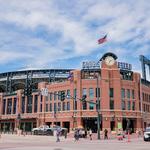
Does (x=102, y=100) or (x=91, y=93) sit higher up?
(x=91, y=93)

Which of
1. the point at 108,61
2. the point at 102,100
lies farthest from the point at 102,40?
the point at 108,61

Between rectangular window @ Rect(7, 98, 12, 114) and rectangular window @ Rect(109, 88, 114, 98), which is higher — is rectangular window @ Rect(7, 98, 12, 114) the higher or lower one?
the lower one

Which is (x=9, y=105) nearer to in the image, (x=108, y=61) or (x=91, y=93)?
(x=91, y=93)

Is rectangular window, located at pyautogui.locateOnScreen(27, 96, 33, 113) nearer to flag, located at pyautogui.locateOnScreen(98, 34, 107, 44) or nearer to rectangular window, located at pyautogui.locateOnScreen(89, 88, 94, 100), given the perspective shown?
rectangular window, located at pyautogui.locateOnScreen(89, 88, 94, 100)

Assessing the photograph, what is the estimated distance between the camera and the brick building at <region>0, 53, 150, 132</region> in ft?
267

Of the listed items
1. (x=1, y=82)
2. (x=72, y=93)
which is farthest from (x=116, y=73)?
(x=1, y=82)

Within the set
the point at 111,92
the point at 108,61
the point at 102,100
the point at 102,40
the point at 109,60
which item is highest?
the point at 109,60

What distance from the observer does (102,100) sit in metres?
81.8

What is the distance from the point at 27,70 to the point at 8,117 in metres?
19.3

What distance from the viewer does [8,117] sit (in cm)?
10194

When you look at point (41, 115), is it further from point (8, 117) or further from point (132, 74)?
point (132, 74)

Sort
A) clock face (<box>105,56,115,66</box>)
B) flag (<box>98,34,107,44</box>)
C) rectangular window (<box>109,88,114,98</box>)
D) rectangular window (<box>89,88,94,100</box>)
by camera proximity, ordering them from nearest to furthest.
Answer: flag (<box>98,34,107,44</box>) < rectangular window (<box>89,88,94,100</box>) < rectangular window (<box>109,88,114,98</box>) < clock face (<box>105,56,115,66</box>)

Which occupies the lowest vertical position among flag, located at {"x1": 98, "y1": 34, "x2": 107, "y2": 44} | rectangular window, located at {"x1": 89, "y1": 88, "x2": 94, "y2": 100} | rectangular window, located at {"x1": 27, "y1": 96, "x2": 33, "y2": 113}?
rectangular window, located at {"x1": 27, "y1": 96, "x2": 33, "y2": 113}

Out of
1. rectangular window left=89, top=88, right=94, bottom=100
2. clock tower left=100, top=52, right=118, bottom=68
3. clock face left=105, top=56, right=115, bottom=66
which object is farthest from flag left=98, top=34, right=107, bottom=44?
clock face left=105, top=56, right=115, bottom=66
